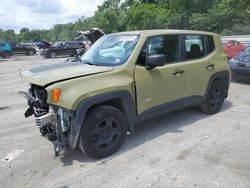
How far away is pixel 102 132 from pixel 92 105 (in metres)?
0.49

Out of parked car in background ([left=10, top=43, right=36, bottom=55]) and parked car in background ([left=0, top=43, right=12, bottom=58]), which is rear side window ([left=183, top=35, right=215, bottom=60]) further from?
parked car in background ([left=10, top=43, right=36, bottom=55])

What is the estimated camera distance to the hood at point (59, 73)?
342 centimetres

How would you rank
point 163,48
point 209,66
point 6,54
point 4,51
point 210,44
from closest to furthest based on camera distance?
point 163,48 → point 209,66 → point 210,44 → point 4,51 → point 6,54

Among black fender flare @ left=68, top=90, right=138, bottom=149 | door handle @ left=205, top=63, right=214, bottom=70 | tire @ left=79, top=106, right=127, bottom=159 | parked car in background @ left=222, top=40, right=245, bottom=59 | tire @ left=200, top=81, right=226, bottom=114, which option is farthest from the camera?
parked car in background @ left=222, top=40, right=245, bottom=59

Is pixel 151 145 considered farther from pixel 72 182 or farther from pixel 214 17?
pixel 214 17

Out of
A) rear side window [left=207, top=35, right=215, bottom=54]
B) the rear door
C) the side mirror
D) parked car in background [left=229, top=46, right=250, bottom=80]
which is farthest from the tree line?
the side mirror

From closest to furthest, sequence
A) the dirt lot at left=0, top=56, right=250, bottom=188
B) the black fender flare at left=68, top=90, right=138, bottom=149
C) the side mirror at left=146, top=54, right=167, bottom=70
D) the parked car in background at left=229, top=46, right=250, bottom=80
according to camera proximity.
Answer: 1. the dirt lot at left=0, top=56, right=250, bottom=188
2. the black fender flare at left=68, top=90, right=138, bottom=149
3. the side mirror at left=146, top=54, right=167, bottom=70
4. the parked car in background at left=229, top=46, right=250, bottom=80

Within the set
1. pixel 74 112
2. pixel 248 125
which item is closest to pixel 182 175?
pixel 74 112

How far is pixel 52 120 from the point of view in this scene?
3523 mm

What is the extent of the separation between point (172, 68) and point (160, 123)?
4.03ft

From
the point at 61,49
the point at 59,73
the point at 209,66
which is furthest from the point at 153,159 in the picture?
the point at 61,49

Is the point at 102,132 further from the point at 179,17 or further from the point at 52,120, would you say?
the point at 179,17

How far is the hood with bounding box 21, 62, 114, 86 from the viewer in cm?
342

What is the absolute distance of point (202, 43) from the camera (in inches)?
208
